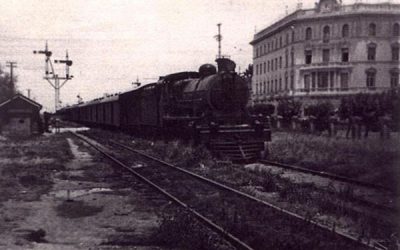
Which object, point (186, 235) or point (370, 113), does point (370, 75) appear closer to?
point (370, 113)

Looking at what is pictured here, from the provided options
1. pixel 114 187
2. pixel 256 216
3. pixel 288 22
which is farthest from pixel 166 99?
pixel 288 22

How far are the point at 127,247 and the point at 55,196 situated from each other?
15.1 feet

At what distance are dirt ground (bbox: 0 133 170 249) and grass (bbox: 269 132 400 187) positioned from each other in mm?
5898

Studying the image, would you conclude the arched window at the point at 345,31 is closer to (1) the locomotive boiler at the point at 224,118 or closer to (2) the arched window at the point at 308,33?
(2) the arched window at the point at 308,33

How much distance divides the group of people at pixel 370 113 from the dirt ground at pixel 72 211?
1537 centimetres

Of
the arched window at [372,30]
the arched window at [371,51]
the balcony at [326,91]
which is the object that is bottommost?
the balcony at [326,91]

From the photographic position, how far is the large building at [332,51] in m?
45.4

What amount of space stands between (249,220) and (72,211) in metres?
3.27

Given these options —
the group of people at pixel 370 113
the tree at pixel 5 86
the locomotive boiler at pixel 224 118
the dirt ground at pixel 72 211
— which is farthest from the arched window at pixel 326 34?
the dirt ground at pixel 72 211

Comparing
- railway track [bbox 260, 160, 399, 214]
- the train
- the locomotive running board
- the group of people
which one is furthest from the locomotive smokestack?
the group of people

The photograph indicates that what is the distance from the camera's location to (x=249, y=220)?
775 cm

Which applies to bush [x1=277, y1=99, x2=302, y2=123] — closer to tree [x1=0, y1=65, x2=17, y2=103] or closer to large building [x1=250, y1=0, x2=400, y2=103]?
large building [x1=250, y1=0, x2=400, y2=103]

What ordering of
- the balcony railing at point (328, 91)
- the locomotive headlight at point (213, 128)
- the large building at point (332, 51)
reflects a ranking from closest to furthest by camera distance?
the locomotive headlight at point (213, 128)
the large building at point (332, 51)
the balcony railing at point (328, 91)

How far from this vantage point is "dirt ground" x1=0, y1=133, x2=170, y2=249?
680 cm
